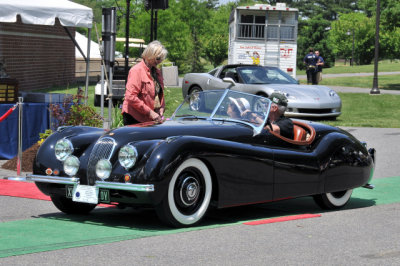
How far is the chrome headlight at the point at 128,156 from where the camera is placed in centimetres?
645

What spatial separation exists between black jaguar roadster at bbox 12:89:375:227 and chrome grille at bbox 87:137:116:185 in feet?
0.03

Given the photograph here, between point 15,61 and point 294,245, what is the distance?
21158 mm

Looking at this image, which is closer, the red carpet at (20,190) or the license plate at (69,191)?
the license plate at (69,191)

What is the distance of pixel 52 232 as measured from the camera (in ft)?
20.8

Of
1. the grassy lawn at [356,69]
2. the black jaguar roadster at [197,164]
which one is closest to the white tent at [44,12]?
the black jaguar roadster at [197,164]

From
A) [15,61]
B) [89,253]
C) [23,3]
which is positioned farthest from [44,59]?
[89,253]

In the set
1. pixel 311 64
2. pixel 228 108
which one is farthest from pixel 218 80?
pixel 228 108

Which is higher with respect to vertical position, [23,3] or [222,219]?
[23,3]

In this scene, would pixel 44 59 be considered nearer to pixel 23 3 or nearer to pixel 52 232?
pixel 23 3

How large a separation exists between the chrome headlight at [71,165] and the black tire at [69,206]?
509 mm

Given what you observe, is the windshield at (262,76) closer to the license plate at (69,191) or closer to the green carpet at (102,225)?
the green carpet at (102,225)

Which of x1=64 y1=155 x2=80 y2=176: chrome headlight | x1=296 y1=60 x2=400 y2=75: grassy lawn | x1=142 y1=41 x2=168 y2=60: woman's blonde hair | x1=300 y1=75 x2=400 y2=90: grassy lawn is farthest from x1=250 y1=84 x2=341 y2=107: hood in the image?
x1=296 y1=60 x2=400 y2=75: grassy lawn

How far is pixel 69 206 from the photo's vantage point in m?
7.37

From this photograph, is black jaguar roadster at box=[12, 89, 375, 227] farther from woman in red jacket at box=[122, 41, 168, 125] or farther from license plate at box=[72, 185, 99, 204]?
woman in red jacket at box=[122, 41, 168, 125]
